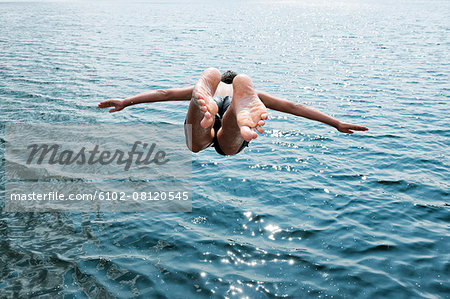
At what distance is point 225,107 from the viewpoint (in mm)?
8625

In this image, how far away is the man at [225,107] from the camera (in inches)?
244

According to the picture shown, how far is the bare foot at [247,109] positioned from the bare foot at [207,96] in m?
0.44

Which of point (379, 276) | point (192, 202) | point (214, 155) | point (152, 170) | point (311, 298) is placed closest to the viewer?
point (311, 298)

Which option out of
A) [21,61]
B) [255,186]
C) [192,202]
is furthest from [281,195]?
[21,61]

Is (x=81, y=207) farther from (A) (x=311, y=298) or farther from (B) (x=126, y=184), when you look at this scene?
(A) (x=311, y=298)

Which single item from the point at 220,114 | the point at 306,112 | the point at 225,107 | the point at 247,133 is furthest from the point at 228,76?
the point at 247,133

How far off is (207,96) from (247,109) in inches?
27.5

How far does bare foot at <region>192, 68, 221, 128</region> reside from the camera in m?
5.99

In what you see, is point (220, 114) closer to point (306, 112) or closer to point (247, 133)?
point (306, 112)

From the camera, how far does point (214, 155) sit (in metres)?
16.1

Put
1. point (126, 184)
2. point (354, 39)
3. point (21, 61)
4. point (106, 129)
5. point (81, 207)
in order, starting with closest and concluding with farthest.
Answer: point (81, 207) < point (126, 184) < point (106, 129) < point (21, 61) < point (354, 39)

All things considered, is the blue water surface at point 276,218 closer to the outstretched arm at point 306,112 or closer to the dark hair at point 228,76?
the outstretched arm at point 306,112

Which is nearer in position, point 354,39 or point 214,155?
point 214,155

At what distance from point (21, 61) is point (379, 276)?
3158cm
